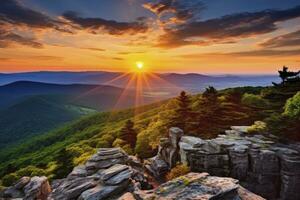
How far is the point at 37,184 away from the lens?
44.2m

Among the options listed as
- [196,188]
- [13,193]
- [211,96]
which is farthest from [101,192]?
[211,96]

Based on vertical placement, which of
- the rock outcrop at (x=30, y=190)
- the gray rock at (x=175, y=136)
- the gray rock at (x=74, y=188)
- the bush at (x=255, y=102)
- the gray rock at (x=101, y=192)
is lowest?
the rock outcrop at (x=30, y=190)

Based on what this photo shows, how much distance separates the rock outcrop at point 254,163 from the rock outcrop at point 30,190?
970 inches

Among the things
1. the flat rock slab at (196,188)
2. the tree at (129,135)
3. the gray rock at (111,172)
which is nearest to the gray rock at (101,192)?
the gray rock at (111,172)

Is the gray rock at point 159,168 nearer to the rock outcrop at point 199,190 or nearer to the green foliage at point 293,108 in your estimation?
the rock outcrop at point 199,190

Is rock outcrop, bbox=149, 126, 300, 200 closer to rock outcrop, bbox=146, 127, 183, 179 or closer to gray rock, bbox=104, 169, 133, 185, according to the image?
rock outcrop, bbox=146, 127, 183, 179

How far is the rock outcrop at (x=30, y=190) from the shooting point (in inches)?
1700

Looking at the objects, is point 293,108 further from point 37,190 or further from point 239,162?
point 37,190

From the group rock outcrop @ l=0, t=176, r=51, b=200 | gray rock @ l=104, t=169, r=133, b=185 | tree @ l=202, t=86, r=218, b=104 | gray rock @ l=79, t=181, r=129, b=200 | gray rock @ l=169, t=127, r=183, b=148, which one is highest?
tree @ l=202, t=86, r=218, b=104

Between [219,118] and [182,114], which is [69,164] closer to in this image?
[182,114]

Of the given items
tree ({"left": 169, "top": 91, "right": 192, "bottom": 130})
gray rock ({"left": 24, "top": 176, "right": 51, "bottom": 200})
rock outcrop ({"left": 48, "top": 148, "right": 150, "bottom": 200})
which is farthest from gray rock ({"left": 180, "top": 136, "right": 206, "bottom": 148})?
gray rock ({"left": 24, "top": 176, "right": 51, "bottom": 200})

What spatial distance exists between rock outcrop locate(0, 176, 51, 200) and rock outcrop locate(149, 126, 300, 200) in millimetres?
24630

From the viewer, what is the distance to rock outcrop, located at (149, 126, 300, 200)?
33.6 meters

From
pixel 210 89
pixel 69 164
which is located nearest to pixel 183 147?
pixel 210 89
